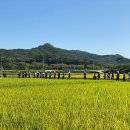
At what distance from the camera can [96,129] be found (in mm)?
5660

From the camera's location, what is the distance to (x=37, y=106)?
834cm

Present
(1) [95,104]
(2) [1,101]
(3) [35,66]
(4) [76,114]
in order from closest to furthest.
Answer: (4) [76,114] → (1) [95,104] → (2) [1,101] → (3) [35,66]

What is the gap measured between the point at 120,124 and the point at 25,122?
1.47 metres

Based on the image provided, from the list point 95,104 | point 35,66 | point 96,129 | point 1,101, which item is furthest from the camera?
point 35,66

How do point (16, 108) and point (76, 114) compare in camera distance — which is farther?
point (16, 108)

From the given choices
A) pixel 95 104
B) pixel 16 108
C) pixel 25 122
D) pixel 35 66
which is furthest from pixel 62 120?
pixel 35 66

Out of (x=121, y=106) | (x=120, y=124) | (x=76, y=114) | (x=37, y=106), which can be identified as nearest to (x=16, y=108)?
(x=37, y=106)

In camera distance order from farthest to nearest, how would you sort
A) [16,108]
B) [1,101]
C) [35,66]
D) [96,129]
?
[35,66], [1,101], [16,108], [96,129]

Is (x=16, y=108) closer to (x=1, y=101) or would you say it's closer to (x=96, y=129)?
(x=1, y=101)

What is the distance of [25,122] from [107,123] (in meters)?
1.27

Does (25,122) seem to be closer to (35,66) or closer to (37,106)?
(37,106)

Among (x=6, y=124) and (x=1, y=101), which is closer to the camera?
(x=6, y=124)

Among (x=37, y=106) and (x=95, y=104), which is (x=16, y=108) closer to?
(x=37, y=106)

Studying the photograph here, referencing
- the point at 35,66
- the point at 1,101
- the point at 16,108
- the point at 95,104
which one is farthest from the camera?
the point at 35,66
